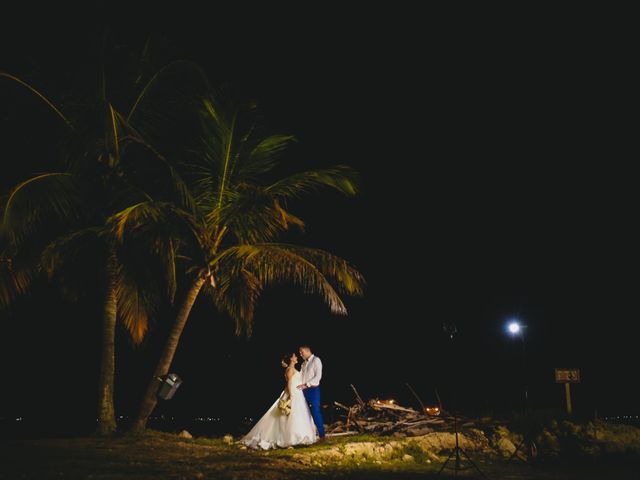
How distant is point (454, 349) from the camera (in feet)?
30.5

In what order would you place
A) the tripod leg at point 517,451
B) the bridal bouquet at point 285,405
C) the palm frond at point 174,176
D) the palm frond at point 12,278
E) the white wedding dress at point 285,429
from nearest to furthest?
the tripod leg at point 517,451 < the white wedding dress at point 285,429 < the bridal bouquet at point 285,405 < the palm frond at point 12,278 < the palm frond at point 174,176

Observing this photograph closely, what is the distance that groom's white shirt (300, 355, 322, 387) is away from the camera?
1192 centimetres

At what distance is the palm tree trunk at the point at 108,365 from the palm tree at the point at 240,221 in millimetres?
597

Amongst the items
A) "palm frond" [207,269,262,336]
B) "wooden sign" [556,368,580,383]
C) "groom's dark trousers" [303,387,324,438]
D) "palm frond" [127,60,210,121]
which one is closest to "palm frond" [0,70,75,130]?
"palm frond" [127,60,210,121]

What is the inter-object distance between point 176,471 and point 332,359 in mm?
42008

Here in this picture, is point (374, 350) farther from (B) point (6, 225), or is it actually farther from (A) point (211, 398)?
(B) point (6, 225)

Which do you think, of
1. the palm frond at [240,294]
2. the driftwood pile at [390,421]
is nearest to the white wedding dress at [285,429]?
the driftwood pile at [390,421]

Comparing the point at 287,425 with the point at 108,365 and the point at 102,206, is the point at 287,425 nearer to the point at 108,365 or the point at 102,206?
the point at 108,365

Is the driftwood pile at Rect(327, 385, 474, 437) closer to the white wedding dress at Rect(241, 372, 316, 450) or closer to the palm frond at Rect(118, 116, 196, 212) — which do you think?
the white wedding dress at Rect(241, 372, 316, 450)

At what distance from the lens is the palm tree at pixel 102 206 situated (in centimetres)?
1180

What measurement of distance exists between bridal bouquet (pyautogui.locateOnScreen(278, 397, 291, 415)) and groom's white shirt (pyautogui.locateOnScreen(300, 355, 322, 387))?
1.59ft

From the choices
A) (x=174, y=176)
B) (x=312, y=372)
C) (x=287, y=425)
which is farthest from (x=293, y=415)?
(x=174, y=176)

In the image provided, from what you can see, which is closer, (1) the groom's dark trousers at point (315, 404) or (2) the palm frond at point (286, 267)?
(1) the groom's dark trousers at point (315, 404)

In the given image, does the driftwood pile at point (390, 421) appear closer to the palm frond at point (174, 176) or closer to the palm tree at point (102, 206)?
the palm tree at point (102, 206)
